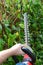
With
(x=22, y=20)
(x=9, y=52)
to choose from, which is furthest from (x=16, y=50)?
(x=22, y=20)

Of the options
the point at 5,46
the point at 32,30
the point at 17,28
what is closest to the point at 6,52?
the point at 5,46

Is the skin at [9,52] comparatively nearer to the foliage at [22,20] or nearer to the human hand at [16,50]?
the human hand at [16,50]

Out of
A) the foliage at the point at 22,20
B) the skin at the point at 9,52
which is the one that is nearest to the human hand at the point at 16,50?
the skin at the point at 9,52

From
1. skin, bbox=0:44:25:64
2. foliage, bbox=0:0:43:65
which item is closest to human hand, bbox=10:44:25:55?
skin, bbox=0:44:25:64

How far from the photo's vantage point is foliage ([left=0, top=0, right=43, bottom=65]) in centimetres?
276

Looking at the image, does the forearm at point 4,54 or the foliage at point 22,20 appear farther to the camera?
the foliage at point 22,20

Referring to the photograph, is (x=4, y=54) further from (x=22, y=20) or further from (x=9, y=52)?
(x=22, y=20)

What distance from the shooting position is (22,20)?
2.95 metres

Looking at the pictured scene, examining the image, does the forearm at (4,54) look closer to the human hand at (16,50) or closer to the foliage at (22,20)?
the human hand at (16,50)

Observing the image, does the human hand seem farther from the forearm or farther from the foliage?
the foliage

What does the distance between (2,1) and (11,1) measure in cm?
10

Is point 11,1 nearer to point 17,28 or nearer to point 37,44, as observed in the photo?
point 17,28

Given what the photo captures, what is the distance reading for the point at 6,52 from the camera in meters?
1.95

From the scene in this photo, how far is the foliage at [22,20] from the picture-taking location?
2.76 metres
